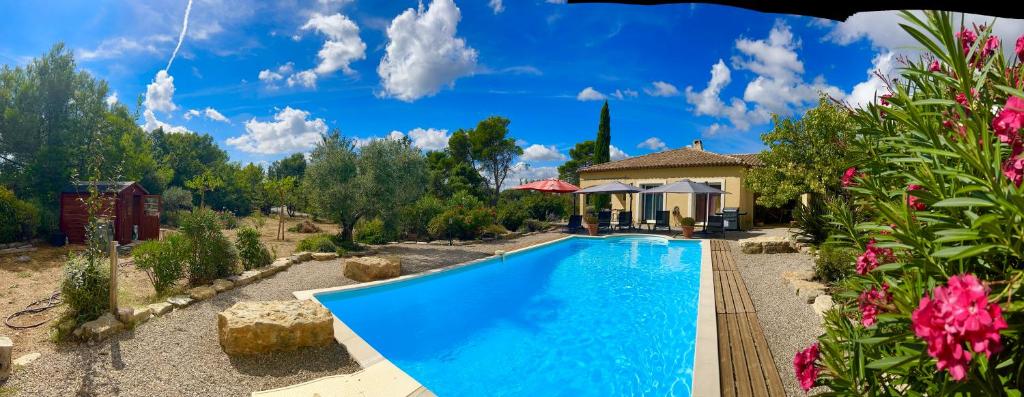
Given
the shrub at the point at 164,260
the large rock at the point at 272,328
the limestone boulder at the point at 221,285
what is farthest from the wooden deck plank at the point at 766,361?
the shrub at the point at 164,260

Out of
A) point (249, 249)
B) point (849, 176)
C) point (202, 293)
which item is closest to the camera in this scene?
point (849, 176)

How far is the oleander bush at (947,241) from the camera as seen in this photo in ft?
3.71

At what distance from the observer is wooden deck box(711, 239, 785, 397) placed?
4.08 m

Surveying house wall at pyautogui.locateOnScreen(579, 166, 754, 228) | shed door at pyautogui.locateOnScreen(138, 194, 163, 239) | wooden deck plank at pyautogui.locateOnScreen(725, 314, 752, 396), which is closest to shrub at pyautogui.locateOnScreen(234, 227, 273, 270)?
shed door at pyautogui.locateOnScreen(138, 194, 163, 239)

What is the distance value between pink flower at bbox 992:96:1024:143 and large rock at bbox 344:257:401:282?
911 centimetres

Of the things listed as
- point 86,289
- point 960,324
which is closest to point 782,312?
point 960,324

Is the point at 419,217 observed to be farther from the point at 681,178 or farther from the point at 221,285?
the point at 681,178

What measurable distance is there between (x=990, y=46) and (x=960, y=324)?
1796 millimetres

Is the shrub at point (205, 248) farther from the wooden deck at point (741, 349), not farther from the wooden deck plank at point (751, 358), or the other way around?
the wooden deck plank at point (751, 358)

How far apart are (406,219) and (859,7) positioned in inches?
590

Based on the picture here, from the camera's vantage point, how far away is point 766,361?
456cm

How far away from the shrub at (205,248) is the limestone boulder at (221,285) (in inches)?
10.0

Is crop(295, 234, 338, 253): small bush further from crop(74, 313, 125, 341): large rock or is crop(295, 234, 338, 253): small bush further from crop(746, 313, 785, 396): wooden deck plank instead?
crop(746, 313, 785, 396): wooden deck plank

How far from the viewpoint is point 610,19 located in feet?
16.1
